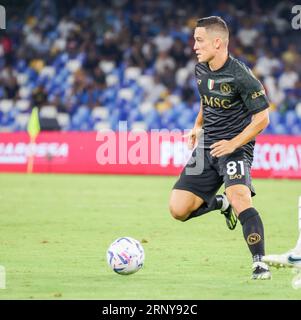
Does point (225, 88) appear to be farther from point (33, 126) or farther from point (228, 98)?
point (33, 126)

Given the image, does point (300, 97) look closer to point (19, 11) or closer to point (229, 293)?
point (19, 11)

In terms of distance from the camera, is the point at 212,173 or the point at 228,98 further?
the point at 212,173

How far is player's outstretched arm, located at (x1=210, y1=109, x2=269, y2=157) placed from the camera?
8.80 m

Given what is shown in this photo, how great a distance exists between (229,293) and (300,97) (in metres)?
20.1

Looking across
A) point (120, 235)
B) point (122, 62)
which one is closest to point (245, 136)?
point (120, 235)

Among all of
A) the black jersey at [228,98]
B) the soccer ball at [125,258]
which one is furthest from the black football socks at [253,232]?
the soccer ball at [125,258]

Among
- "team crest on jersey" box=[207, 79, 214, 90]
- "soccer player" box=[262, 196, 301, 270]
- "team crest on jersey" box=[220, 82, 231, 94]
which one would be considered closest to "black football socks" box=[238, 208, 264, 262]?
"soccer player" box=[262, 196, 301, 270]

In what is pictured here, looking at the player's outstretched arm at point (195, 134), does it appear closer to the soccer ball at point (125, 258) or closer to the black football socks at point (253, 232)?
the black football socks at point (253, 232)

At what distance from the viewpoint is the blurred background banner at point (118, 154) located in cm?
2258

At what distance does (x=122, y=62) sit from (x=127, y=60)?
0.70 ft

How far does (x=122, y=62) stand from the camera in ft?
96.8

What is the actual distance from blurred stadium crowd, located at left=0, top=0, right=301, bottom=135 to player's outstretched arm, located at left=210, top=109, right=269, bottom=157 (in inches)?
654

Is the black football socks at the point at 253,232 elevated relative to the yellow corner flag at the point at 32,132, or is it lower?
lower

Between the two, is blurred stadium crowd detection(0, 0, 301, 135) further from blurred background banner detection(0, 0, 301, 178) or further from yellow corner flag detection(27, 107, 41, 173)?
yellow corner flag detection(27, 107, 41, 173)
